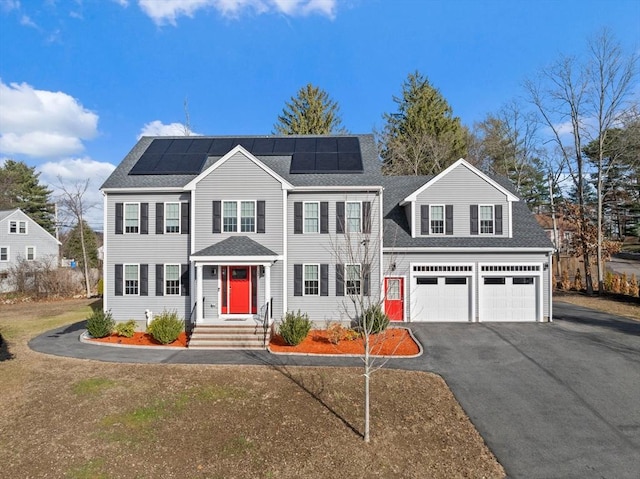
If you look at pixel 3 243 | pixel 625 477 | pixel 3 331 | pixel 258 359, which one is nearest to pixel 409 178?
pixel 258 359

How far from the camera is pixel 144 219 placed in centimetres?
1612

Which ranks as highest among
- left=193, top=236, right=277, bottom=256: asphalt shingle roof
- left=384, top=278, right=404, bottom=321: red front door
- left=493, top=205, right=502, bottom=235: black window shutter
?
left=493, top=205, right=502, bottom=235: black window shutter

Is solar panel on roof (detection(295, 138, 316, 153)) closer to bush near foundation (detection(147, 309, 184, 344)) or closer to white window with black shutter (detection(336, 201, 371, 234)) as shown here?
white window with black shutter (detection(336, 201, 371, 234))

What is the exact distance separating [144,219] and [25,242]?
1189 inches

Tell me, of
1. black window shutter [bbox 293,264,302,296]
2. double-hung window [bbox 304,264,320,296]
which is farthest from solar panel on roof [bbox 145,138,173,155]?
double-hung window [bbox 304,264,320,296]

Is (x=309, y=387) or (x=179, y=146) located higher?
(x=179, y=146)

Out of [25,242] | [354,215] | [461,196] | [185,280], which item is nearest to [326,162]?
[354,215]

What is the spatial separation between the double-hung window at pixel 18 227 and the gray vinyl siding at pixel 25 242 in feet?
0.80

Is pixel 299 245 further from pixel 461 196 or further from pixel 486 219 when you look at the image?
pixel 486 219

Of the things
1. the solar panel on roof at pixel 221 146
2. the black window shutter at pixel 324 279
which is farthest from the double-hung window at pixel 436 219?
the solar panel on roof at pixel 221 146

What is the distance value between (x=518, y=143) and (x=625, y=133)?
10010mm

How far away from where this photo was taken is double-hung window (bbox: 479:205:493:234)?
1745 centimetres

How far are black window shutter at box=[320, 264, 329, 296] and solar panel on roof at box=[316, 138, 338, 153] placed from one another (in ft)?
20.3

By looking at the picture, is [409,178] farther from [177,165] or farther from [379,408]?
[379,408]
